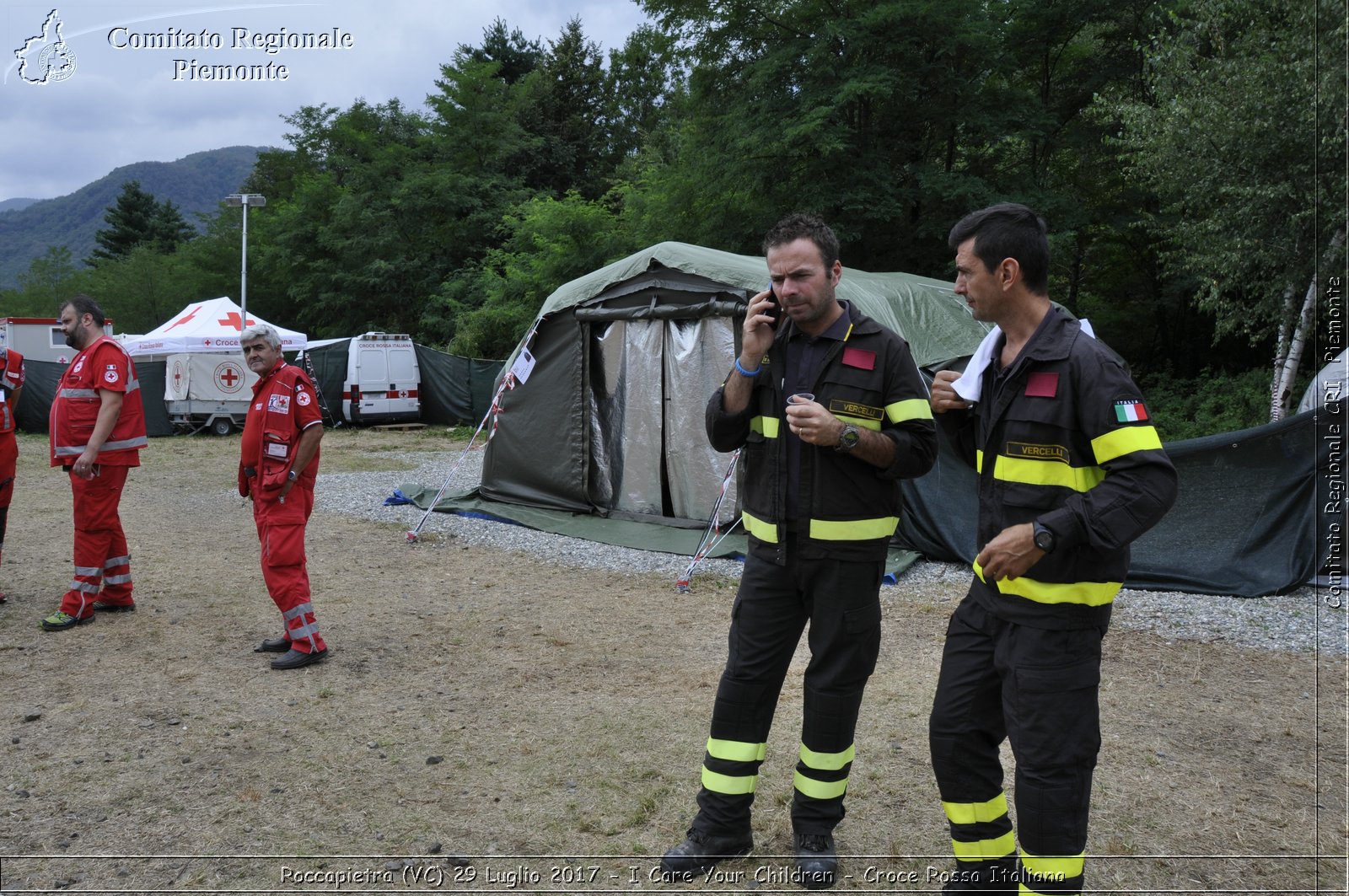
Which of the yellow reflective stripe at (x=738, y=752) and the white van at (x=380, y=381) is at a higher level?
the white van at (x=380, y=381)

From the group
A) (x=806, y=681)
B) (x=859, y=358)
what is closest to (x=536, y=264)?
(x=859, y=358)

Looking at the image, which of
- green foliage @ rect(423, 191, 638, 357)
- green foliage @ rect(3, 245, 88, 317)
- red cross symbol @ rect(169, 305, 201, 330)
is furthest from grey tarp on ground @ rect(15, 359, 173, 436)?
green foliage @ rect(3, 245, 88, 317)

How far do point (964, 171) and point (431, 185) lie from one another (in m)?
20.0

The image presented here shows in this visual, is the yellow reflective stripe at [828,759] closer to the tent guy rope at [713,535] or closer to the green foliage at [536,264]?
the tent guy rope at [713,535]

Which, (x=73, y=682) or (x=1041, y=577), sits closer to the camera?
(x=1041, y=577)

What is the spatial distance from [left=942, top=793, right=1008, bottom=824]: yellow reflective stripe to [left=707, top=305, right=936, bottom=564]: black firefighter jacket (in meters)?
0.80

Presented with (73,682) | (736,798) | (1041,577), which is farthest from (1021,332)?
(73,682)

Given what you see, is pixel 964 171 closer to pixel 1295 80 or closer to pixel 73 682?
pixel 1295 80

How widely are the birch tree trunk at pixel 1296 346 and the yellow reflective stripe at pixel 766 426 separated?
9.67 m

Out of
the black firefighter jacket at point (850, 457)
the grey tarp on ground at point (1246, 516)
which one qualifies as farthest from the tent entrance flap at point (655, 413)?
the black firefighter jacket at point (850, 457)

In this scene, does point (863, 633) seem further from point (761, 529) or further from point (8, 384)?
point (8, 384)

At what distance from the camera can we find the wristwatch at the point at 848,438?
2814 millimetres

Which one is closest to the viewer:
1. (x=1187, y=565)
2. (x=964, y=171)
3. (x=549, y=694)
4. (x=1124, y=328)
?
(x=549, y=694)

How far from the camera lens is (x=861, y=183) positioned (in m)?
15.8
